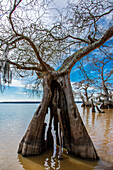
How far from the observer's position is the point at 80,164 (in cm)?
379

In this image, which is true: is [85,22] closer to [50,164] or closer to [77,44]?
[77,44]

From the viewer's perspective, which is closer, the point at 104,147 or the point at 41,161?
the point at 41,161

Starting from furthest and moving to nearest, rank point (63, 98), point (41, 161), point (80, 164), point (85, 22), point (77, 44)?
point (77, 44) < point (85, 22) < point (63, 98) < point (41, 161) < point (80, 164)

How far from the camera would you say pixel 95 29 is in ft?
18.5

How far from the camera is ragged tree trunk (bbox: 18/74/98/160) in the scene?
13.9 feet

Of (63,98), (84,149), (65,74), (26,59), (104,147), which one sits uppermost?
(26,59)

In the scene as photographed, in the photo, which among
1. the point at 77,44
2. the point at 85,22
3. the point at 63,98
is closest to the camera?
the point at 63,98

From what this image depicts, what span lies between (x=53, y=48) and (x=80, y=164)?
17.0ft

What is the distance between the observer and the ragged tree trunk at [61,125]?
424 centimetres

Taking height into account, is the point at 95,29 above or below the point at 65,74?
above

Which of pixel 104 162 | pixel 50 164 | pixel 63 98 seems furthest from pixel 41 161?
pixel 63 98

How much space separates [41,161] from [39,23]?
4.80 meters

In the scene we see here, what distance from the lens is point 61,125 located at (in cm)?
441

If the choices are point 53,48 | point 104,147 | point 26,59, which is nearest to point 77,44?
point 53,48
